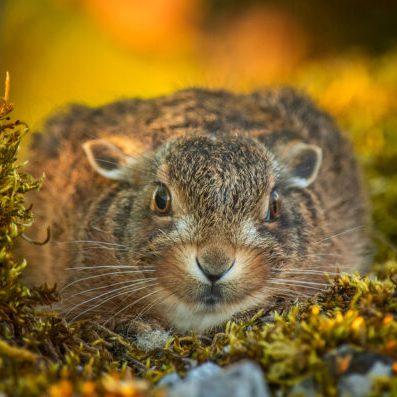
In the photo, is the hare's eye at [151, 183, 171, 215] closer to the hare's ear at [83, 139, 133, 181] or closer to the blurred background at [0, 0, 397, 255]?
the hare's ear at [83, 139, 133, 181]

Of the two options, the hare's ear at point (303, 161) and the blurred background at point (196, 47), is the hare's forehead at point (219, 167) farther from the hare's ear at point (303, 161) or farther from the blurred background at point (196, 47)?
the blurred background at point (196, 47)

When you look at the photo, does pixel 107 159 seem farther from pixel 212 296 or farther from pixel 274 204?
pixel 212 296

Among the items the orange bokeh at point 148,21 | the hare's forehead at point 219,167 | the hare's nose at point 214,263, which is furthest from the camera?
the orange bokeh at point 148,21

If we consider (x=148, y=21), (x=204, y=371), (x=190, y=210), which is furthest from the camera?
(x=148, y=21)

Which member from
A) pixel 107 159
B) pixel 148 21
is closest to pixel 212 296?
pixel 107 159

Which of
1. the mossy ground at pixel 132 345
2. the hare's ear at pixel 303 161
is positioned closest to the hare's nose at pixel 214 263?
the mossy ground at pixel 132 345

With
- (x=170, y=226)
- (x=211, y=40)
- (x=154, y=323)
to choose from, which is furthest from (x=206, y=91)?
(x=211, y=40)
